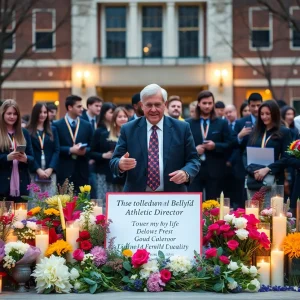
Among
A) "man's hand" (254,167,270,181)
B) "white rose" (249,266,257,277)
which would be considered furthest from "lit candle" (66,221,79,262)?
"man's hand" (254,167,270,181)

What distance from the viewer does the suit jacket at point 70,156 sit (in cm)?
1362

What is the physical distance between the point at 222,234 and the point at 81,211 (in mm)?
1512

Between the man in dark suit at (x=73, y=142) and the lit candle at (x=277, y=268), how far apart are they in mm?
6464

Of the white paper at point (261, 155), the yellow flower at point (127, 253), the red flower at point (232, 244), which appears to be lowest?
the yellow flower at point (127, 253)

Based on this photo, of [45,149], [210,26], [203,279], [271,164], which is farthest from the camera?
[210,26]

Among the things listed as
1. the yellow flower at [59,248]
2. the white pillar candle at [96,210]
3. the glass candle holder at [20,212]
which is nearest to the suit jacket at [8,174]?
the glass candle holder at [20,212]

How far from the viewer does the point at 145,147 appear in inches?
313

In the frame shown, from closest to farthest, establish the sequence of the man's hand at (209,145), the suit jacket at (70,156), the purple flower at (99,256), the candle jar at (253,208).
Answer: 1. the purple flower at (99,256)
2. the candle jar at (253,208)
3. the man's hand at (209,145)
4. the suit jacket at (70,156)

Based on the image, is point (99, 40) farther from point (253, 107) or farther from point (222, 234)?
point (222, 234)

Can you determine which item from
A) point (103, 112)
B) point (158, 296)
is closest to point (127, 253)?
point (158, 296)

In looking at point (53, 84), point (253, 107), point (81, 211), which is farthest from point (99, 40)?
point (81, 211)

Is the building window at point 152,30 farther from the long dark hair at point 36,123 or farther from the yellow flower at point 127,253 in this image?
the yellow flower at point 127,253

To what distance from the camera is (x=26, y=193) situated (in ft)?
37.3

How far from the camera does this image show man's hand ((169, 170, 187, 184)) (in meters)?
7.48
